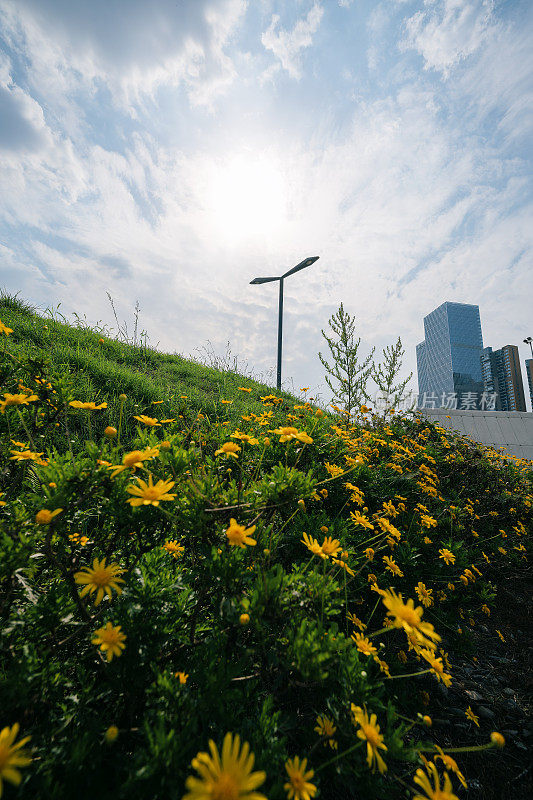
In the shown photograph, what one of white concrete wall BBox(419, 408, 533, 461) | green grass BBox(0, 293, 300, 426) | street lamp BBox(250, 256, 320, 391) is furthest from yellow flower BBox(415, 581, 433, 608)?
white concrete wall BBox(419, 408, 533, 461)

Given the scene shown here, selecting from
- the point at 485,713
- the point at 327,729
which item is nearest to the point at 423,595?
the point at 485,713

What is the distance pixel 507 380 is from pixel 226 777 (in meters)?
105

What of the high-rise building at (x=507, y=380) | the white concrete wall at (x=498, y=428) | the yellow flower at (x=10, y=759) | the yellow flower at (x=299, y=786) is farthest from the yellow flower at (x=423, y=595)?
the high-rise building at (x=507, y=380)

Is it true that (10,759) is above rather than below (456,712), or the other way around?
above

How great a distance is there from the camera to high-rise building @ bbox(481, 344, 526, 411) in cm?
8112

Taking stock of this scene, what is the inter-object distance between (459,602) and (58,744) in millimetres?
2327

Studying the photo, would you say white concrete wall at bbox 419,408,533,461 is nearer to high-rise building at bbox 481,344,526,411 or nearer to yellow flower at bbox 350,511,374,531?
yellow flower at bbox 350,511,374,531

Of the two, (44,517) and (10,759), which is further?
(44,517)

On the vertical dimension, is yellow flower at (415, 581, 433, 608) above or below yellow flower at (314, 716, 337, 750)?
above

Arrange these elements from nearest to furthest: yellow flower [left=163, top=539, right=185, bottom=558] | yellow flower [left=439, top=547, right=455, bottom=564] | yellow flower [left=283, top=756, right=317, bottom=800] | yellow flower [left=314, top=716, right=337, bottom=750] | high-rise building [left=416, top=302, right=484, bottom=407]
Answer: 1. yellow flower [left=283, top=756, right=317, bottom=800]
2. yellow flower [left=314, top=716, right=337, bottom=750]
3. yellow flower [left=163, top=539, right=185, bottom=558]
4. yellow flower [left=439, top=547, right=455, bottom=564]
5. high-rise building [left=416, top=302, right=484, bottom=407]

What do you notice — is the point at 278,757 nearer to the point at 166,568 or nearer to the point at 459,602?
the point at 166,568

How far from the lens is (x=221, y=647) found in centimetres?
107

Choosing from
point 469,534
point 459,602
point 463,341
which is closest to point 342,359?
point 469,534

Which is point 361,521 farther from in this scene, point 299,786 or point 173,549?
point 299,786
